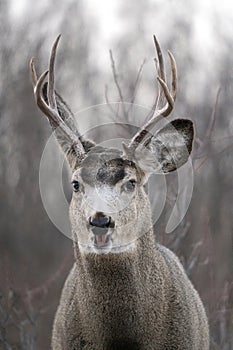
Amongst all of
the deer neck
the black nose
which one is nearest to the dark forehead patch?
the black nose

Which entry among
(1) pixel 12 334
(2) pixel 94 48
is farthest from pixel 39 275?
(2) pixel 94 48

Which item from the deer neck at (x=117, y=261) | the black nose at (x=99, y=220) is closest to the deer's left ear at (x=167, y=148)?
the deer neck at (x=117, y=261)

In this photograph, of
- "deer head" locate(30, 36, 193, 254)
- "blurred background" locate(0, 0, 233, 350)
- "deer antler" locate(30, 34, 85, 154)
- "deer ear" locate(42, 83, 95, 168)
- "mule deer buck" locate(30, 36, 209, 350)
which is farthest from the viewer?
"blurred background" locate(0, 0, 233, 350)

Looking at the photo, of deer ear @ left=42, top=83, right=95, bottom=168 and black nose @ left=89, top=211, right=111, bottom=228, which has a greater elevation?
deer ear @ left=42, top=83, right=95, bottom=168

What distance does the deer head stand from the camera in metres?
5.63

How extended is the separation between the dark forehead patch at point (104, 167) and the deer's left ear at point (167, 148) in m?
0.22

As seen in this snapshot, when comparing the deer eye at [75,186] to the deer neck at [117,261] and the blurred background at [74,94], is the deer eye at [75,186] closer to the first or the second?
the deer neck at [117,261]

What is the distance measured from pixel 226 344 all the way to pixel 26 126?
1347 cm

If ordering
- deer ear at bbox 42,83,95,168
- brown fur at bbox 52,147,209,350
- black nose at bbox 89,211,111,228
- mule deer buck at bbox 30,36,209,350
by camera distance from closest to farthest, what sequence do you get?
black nose at bbox 89,211,111,228 → mule deer buck at bbox 30,36,209,350 → brown fur at bbox 52,147,209,350 → deer ear at bbox 42,83,95,168

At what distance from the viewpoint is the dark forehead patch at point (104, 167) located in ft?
18.9

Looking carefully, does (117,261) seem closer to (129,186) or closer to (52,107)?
(129,186)

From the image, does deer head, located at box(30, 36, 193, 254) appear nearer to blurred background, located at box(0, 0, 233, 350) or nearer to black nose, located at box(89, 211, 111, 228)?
black nose, located at box(89, 211, 111, 228)

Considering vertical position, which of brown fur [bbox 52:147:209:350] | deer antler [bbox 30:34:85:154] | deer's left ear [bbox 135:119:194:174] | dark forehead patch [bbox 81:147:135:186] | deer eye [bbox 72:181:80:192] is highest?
deer antler [bbox 30:34:85:154]

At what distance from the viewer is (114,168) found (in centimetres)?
583
